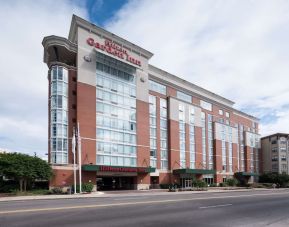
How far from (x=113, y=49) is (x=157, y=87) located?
14.8 m

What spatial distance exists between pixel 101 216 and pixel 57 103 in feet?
124

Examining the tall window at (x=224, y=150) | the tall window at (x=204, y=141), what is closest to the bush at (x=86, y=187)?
the tall window at (x=204, y=141)

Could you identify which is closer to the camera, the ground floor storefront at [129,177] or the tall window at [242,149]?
the ground floor storefront at [129,177]

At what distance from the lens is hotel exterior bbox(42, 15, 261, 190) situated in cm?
5050

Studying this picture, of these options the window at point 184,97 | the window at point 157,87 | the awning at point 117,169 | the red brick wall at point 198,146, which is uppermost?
the window at point 157,87

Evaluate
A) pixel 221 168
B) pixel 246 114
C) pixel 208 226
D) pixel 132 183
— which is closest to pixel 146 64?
pixel 132 183

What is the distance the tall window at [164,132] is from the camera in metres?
66.3

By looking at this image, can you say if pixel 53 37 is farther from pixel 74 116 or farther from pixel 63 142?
pixel 63 142

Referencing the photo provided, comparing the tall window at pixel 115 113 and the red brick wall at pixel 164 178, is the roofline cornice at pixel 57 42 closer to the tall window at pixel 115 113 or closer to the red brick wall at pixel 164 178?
the tall window at pixel 115 113

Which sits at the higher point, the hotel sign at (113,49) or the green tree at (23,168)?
the hotel sign at (113,49)

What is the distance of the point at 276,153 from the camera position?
328 ft

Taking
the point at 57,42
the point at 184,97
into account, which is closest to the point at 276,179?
the point at 184,97

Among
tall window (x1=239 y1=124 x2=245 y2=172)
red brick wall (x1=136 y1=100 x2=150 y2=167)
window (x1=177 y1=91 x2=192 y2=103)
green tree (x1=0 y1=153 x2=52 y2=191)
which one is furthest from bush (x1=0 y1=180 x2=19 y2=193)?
tall window (x1=239 y1=124 x2=245 y2=172)

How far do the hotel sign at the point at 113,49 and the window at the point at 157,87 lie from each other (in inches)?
276
